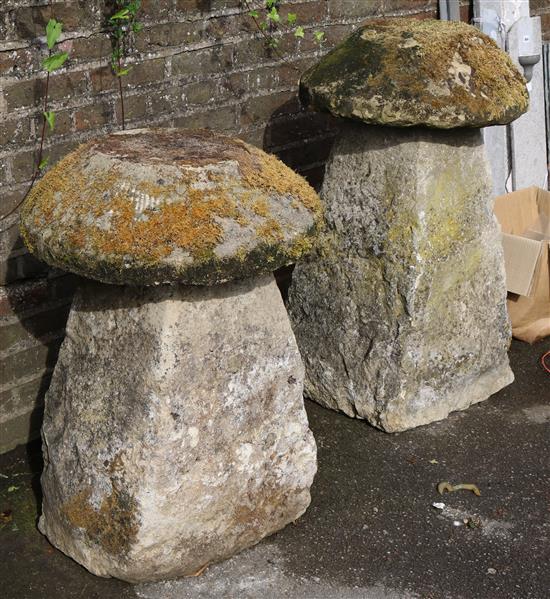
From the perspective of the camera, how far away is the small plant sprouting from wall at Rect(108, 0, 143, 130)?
11.9 feet

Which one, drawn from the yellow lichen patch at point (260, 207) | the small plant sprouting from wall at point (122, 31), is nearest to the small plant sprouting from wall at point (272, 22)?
the small plant sprouting from wall at point (122, 31)

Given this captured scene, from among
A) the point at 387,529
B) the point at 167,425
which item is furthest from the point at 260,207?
the point at 387,529

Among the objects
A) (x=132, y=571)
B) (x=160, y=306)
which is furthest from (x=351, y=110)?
(x=132, y=571)

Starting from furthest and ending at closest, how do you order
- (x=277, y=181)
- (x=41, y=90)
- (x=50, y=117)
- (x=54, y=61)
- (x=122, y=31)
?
(x=122, y=31) < (x=41, y=90) < (x=50, y=117) < (x=54, y=61) < (x=277, y=181)

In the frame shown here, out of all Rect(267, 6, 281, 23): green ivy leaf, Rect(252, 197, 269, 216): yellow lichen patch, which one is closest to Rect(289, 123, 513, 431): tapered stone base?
Rect(267, 6, 281, 23): green ivy leaf

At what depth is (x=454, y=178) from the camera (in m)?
3.91

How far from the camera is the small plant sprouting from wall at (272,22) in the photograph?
414cm

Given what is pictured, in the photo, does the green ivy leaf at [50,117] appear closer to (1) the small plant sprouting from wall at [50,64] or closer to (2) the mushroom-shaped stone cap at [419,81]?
(1) the small plant sprouting from wall at [50,64]

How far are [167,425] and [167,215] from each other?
2.12ft

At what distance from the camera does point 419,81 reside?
143 inches

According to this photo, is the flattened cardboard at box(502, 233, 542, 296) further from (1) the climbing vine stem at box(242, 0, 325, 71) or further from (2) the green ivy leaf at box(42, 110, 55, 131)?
(2) the green ivy leaf at box(42, 110, 55, 131)

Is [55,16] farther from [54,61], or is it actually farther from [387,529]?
[387,529]

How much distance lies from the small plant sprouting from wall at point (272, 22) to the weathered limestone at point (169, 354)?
1.02m

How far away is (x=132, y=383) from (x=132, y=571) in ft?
1.94
